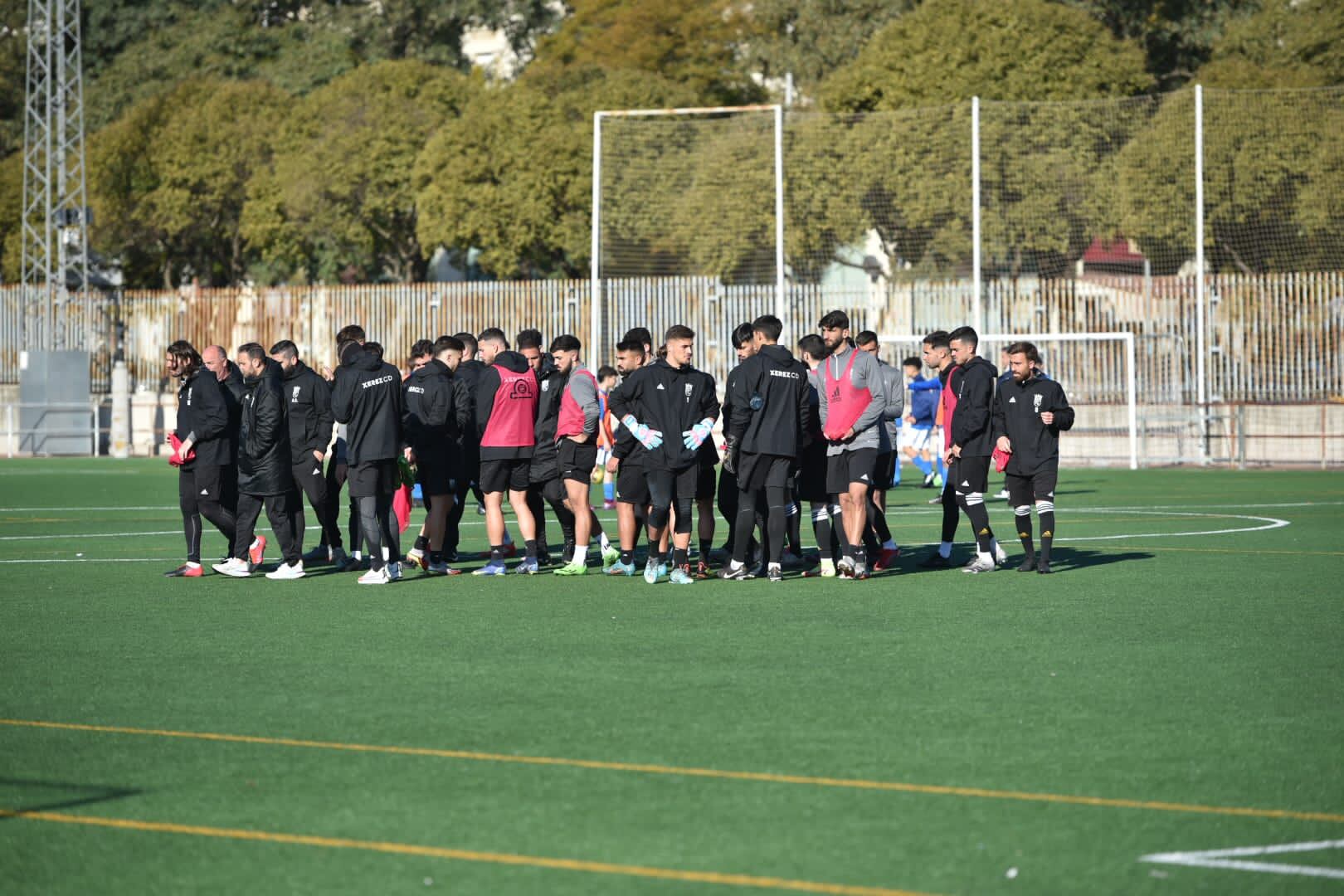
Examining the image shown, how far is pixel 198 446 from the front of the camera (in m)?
14.9

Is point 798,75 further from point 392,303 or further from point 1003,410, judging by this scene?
point 1003,410

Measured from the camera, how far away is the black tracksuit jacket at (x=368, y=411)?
46.9 ft

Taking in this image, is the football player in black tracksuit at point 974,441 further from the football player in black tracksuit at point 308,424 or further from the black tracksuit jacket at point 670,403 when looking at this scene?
the football player in black tracksuit at point 308,424

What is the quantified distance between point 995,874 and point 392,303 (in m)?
35.1

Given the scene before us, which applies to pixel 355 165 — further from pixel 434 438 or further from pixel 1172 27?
pixel 434 438

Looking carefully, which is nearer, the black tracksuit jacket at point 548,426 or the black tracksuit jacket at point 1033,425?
the black tracksuit jacket at point 1033,425

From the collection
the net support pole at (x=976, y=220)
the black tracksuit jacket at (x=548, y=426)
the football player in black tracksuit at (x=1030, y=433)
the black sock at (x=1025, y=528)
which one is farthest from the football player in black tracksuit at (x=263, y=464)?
the net support pole at (x=976, y=220)

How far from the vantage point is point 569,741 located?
7859mm

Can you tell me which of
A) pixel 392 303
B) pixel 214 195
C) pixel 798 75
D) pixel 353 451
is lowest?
pixel 353 451

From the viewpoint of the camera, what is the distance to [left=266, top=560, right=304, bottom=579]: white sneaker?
48.4 feet

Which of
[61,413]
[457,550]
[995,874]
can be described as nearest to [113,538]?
[457,550]

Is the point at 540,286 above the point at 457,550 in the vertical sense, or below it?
above

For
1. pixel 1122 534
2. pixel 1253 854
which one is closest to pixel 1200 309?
pixel 1122 534

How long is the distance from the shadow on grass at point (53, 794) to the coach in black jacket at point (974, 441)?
8.99 metres
